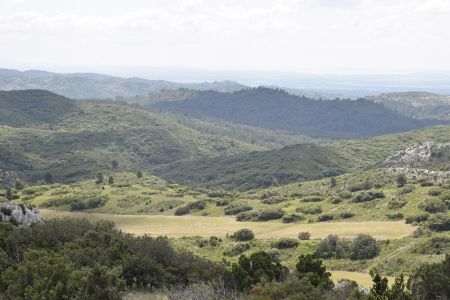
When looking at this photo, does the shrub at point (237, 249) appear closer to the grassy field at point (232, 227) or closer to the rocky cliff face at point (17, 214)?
the grassy field at point (232, 227)

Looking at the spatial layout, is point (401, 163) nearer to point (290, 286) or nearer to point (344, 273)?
point (344, 273)

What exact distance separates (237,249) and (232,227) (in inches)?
652

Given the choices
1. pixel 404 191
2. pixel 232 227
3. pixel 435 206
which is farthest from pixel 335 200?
pixel 435 206

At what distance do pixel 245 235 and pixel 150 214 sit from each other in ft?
109

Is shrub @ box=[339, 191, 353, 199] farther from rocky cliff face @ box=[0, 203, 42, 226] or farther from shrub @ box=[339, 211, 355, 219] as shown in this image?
rocky cliff face @ box=[0, 203, 42, 226]

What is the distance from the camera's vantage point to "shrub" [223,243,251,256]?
57656 millimetres

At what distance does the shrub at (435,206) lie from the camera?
66.0 m

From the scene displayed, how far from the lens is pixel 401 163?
135500 mm

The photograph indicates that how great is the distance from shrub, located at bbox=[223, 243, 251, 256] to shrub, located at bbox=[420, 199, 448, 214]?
76.3 feet

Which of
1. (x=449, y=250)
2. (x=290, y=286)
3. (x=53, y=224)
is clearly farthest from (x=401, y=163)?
(x=290, y=286)

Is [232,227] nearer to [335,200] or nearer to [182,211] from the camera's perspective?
[182,211]

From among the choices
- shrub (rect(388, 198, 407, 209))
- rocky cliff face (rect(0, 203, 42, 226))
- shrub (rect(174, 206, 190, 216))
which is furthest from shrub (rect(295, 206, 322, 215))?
rocky cliff face (rect(0, 203, 42, 226))

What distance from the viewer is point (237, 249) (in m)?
58.1

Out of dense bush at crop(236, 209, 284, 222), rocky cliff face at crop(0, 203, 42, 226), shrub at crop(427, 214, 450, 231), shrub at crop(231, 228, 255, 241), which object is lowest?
dense bush at crop(236, 209, 284, 222)
